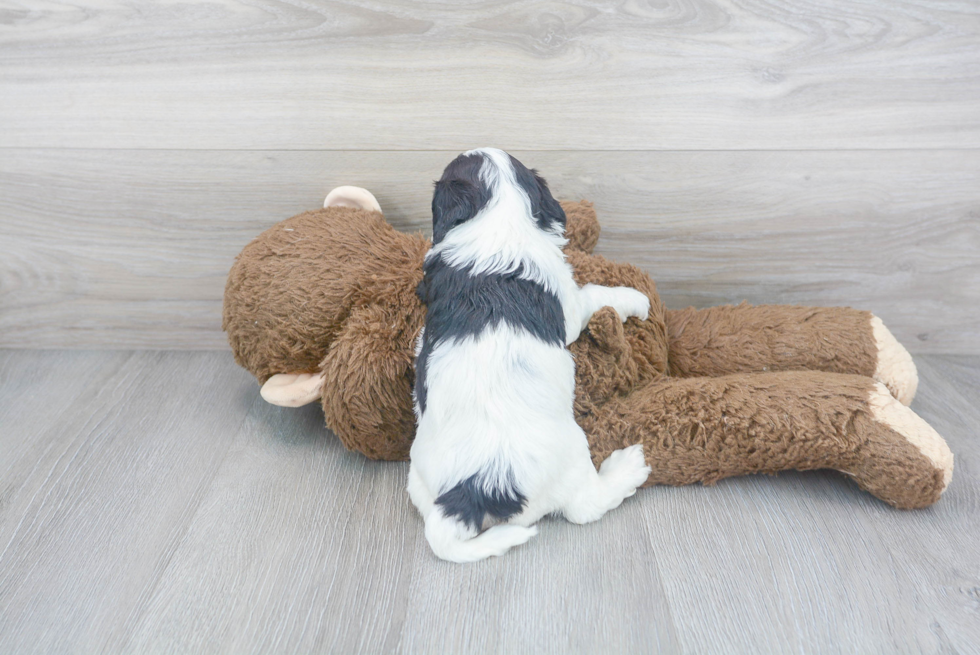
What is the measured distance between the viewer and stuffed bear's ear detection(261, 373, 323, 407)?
4.37 ft

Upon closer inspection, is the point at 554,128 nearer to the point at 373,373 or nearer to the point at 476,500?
the point at 373,373

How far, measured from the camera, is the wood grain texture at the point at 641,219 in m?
1.54

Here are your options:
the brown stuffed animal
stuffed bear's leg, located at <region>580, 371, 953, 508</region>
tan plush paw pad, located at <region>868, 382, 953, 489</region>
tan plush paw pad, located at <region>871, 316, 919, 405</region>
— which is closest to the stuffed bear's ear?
the brown stuffed animal

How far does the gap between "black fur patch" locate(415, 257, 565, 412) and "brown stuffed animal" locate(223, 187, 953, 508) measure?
13 centimetres

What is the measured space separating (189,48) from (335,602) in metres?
1.20

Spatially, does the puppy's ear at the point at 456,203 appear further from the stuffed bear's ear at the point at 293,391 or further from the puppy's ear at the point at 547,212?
the stuffed bear's ear at the point at 293,391

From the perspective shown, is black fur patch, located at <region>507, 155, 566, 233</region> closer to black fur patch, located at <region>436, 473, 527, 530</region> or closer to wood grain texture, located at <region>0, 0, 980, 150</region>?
wood grain texture, located at <region>0, 0, 980, 150</region>

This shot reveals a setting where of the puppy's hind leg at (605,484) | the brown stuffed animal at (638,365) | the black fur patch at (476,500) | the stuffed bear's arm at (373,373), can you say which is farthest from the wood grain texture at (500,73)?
the black fur patch at (476,500)

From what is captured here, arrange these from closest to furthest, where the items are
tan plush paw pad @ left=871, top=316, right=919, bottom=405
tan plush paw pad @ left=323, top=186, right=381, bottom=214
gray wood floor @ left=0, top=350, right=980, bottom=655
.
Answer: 1. gray wood floor @ left=0, top=350, right=980, bottom=655
2. tan plush paw pad @ left=871, top=316, right=919, bottom=405
3. tan plush paw pad @ left=323, top=186, right=381, bottom=214

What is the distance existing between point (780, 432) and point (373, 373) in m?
0.73

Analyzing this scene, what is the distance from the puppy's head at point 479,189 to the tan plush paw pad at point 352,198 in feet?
1.15

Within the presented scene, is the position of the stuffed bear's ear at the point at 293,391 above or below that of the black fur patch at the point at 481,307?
below

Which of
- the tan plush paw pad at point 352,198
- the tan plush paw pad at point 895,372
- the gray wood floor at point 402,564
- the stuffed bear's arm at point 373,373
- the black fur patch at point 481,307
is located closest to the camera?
the gray wood floor at point 402,564

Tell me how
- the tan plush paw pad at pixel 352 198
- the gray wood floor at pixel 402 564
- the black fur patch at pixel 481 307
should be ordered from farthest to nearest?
the tan plush paw pad at pixel 352 198 → the black fur patch at pixel 481 307 → the gray wood floor at pixel 402 564
